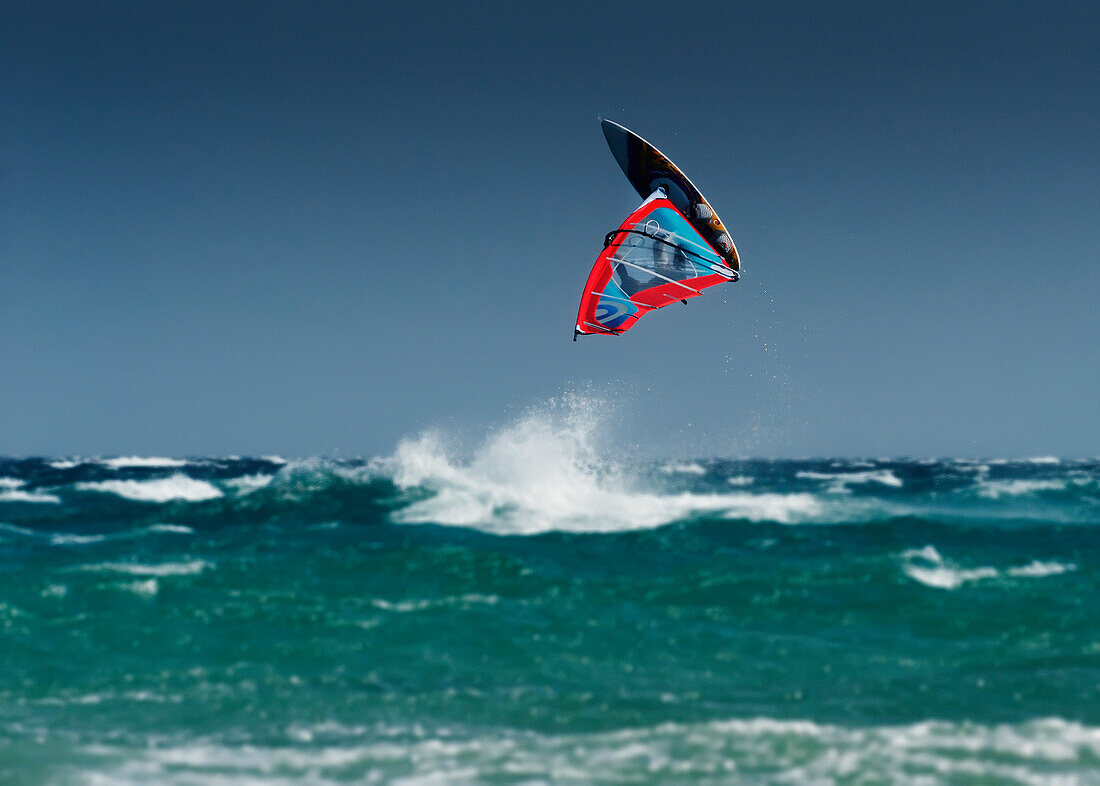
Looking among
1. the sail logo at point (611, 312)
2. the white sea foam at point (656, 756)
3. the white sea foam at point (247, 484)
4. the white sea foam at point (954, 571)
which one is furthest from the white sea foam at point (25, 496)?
the white sea foam at point (954, 571)

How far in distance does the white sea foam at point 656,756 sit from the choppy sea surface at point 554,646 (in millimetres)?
28

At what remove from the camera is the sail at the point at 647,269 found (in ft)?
44.9

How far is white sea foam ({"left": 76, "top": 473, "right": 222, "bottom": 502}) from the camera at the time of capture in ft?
72.5

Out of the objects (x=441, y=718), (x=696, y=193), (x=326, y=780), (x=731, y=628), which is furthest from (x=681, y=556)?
(x=326, y=780)

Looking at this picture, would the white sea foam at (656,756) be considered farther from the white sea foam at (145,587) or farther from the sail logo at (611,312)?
the sail logo at (611,312)

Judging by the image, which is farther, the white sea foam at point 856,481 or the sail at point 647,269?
the white sea foam at point 856,481

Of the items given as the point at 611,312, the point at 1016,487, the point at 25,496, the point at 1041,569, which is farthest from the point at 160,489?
the point at 1016,487

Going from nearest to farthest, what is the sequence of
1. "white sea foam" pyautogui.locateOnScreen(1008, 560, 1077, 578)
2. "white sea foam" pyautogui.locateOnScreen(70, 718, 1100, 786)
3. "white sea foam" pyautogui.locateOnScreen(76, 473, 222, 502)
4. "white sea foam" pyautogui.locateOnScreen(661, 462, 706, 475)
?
"white sea foam" pyautogui.locateOnScreen(70, 718, 1100, 786) < "white sea foam" pyautogui.locateOnScreen(1008, 560, 1077, 578) < "white sea foam" pyautogui.locateOnScreen(76, 473, 222, 502) < "white sea foam" pyautogui.locateOnScreen(661, 462, 706, 475)

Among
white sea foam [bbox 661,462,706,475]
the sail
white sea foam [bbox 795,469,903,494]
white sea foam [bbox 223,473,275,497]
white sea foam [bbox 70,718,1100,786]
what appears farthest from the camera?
white sea foam [bbox 661,462,706,475]

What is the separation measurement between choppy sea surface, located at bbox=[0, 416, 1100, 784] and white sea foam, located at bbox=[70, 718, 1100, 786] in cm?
3

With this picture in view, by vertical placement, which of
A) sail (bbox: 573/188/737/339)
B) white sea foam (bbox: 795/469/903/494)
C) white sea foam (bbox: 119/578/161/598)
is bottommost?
white sea foam (bbox: 119/578/161/598)

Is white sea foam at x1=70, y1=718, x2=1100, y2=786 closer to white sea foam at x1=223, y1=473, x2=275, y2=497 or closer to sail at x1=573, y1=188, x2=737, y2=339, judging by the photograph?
sail at x1=573, y1=188, x2=737, y2=339

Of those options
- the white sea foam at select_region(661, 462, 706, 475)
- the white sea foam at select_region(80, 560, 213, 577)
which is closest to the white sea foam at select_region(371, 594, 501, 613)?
the white sea foam at select_region(80, 560, 213, 577)

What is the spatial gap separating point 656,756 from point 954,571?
26.6 feet
